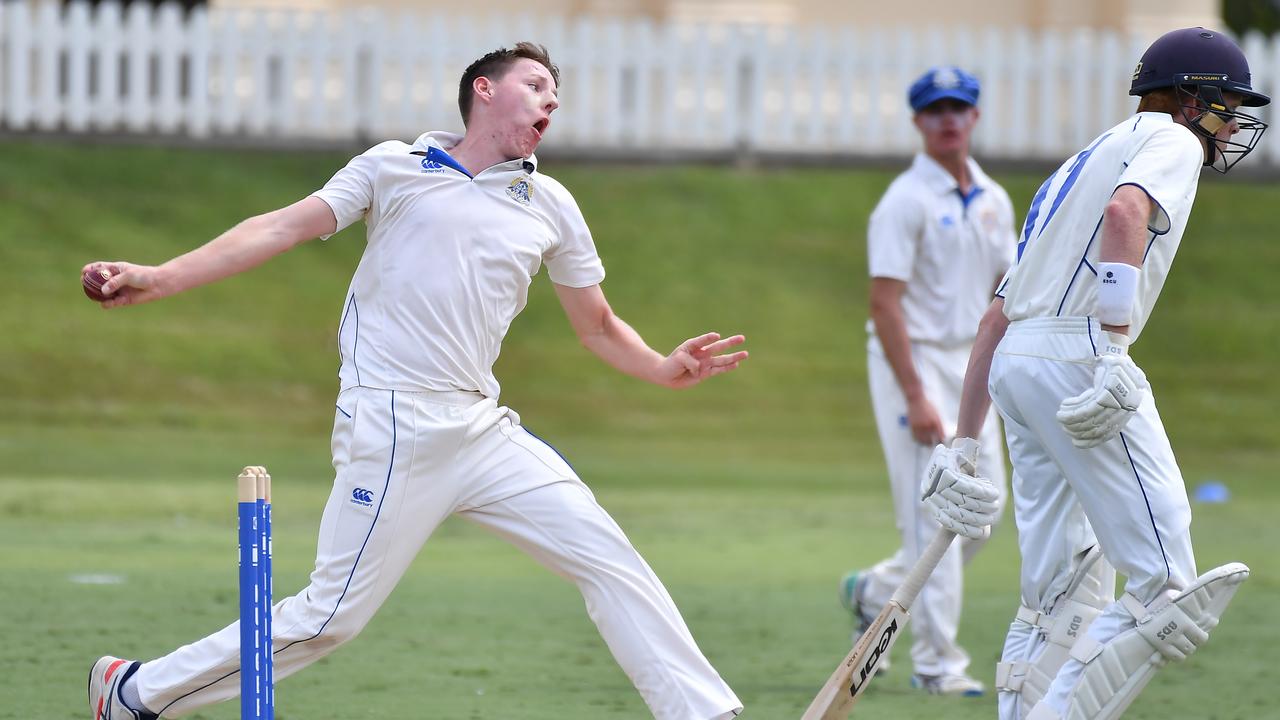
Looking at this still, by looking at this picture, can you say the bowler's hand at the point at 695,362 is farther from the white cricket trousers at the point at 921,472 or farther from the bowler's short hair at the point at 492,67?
the white cricket trousers at the point at 921,472

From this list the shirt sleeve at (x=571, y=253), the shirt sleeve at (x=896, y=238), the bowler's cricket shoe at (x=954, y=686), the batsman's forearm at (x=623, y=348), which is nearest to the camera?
the shirt sleeve at (x=571, y=253)

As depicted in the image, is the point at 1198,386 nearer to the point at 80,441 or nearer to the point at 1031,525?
the point at 80,441

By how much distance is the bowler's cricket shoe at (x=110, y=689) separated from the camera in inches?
218

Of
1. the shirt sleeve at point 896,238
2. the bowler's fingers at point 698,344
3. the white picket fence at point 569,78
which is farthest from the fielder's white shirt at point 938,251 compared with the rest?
the white picket fence at point 569,78

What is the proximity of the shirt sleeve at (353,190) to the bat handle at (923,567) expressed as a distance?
1.97 metres

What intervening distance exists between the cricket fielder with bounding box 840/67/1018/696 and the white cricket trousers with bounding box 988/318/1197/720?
81.2 inches

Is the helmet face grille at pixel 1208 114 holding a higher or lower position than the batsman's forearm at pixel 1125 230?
higher

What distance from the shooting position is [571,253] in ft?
19.3

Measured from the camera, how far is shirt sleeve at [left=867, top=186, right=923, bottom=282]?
313 inches

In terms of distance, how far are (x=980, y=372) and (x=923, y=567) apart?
2.21 ft

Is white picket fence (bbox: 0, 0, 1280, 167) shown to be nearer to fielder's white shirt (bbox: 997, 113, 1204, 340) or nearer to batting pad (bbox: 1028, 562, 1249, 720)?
fielder's white shirt (bbox: 997, 113, 1204, 340)

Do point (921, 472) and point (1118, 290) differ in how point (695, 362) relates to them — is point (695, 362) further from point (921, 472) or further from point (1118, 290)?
point (921, 472)

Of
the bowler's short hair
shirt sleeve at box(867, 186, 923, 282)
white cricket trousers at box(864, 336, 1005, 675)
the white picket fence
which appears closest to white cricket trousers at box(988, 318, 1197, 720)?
the bowler's short hair

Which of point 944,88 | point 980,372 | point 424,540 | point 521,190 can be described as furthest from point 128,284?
point 944,88
